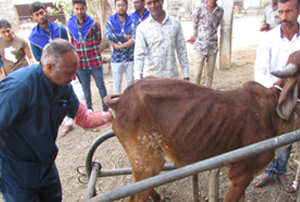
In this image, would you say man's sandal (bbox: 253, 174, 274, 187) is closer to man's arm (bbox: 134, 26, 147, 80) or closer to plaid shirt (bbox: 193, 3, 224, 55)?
man's arm (bbox: 134, 26, 147, 80)

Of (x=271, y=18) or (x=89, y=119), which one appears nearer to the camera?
(x=89, y=119)

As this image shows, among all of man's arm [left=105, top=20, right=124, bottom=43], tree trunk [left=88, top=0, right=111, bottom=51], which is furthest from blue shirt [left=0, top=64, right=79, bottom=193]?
tree trunk [left=88, top=0, right=111, bottom=51]

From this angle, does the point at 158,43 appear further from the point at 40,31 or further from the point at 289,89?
the point at 40,31

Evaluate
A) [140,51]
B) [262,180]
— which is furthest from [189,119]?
[140,51]

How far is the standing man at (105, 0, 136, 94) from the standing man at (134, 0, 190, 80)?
45.1 inches

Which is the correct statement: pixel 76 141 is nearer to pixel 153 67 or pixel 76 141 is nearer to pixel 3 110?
pixel 153 67

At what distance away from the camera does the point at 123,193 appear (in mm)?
1381

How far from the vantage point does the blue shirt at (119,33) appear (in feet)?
15.3

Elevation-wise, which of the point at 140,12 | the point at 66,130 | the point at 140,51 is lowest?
the point at 66,130

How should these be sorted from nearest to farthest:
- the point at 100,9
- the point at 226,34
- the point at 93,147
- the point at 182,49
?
1. the point at 93,147
2. the point at 182,49
3. the point at 226,34
4. the point at 100,9

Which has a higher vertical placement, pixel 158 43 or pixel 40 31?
pixel 40 31

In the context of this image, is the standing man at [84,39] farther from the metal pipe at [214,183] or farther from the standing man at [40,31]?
the metal pipe at [214,183]

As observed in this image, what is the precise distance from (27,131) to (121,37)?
10.8 ft

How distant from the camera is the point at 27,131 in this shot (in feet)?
5.86
